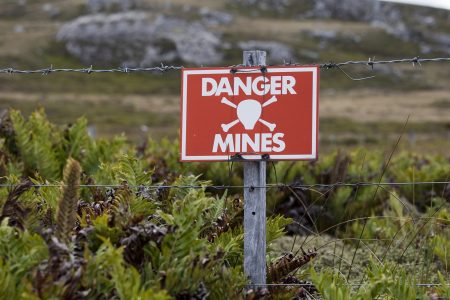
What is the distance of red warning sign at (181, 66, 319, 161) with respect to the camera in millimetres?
3900

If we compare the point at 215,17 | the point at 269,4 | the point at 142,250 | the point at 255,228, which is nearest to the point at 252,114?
the point at 255,228

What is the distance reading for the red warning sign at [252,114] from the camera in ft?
12.8

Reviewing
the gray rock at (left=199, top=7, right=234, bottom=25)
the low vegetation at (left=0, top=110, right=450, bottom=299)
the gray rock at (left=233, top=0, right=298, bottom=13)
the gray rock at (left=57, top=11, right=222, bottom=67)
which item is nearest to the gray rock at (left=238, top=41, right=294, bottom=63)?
the gray rock at (left=57, top=11, right=222, bottom=67)

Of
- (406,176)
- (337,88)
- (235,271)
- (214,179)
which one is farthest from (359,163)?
(337,88)

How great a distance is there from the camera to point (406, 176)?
9.52 m

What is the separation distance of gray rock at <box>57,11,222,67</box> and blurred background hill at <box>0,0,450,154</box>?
0.45 ft

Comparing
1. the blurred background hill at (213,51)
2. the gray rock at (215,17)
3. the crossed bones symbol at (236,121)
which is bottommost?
the crossed bones symbol at (236,121)

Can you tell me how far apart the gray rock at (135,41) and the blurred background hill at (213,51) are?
0.14m

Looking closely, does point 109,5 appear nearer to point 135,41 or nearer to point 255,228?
point 135,41

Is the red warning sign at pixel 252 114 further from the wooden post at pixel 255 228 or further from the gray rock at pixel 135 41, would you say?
the gray rock at pixel 135 41

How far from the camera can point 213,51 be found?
355 ft

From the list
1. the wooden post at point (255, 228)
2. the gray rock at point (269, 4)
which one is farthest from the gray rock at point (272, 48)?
the wooden post at point (255, 228)

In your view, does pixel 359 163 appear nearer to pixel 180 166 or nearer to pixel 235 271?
pixel 180 166

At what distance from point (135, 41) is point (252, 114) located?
342ft
